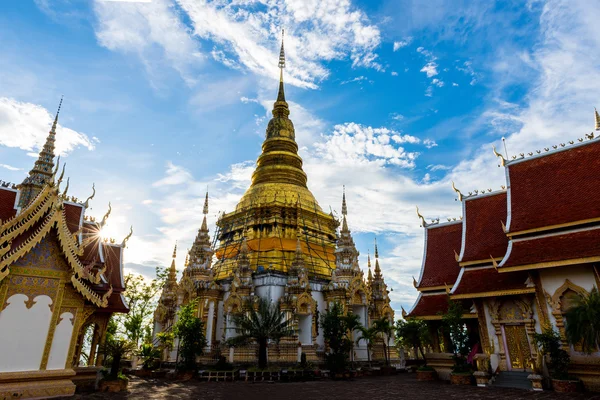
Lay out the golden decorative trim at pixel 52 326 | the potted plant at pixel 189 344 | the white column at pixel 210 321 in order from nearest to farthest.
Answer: the golden decorative trim at pixel 52 326 → the potted plant at pixel 189 344 → the white column at pixel 210 321

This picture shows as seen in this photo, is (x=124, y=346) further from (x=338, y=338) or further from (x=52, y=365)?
(x=338, y=338)

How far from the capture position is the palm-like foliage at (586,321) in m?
9.36

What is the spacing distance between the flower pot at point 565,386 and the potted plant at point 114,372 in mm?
13037

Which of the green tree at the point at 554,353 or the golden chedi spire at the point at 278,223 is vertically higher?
the golden chedi spire at the point at 278,223

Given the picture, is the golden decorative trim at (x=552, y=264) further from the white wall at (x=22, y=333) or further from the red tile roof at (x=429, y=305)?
the white wall at (x=22, y=333)

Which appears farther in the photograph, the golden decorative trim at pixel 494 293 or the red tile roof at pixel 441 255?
the red tile roof at pixel 441 255

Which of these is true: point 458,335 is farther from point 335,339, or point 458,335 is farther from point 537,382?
point 335,339

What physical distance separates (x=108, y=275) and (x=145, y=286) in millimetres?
14403

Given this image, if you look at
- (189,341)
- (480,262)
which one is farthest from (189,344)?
(480,262)

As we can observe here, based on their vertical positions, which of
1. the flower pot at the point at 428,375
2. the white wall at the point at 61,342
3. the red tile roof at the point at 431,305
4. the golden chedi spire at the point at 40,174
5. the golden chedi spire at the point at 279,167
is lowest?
the flower pot at the point at 428,375

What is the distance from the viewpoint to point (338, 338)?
1627cm

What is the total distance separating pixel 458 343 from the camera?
12.9 m

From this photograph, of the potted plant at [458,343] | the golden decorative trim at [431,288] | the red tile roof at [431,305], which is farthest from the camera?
the golden decorative trim at [431,288]

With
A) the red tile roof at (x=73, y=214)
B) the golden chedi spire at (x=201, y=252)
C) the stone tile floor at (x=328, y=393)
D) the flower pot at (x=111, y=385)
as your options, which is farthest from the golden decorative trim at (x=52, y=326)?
the golden chedi spire at (x=201, y=252)
